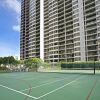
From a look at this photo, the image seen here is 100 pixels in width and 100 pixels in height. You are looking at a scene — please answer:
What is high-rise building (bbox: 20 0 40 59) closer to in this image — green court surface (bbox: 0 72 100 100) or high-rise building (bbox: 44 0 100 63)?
high-rise building (bbox: 44 0 100 63)

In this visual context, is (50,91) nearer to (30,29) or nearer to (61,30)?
(61,30)

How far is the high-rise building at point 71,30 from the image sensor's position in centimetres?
9081

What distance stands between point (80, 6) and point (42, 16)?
3567cm

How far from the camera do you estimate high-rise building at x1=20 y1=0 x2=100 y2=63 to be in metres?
91.9

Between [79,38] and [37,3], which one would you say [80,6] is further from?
[37,3]

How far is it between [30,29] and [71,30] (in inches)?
1645

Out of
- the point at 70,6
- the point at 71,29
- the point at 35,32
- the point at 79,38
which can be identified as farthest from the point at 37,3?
the point at 79,38

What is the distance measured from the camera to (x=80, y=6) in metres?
99.3

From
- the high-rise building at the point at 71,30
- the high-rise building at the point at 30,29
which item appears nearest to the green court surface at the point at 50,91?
the high-rise building at the point at 71,30

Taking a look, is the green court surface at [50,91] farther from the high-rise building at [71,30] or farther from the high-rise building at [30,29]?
the high-rise building at [30,29]

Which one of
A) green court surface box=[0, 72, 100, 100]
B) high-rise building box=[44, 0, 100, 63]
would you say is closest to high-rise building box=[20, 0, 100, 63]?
high-rise building box=[44, 0, 100, 63]

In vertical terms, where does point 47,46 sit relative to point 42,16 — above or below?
below

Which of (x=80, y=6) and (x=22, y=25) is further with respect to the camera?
(x=22, y=25)

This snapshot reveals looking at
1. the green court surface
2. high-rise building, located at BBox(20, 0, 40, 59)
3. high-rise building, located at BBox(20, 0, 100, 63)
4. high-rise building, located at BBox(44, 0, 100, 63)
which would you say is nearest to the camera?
the green court surface
